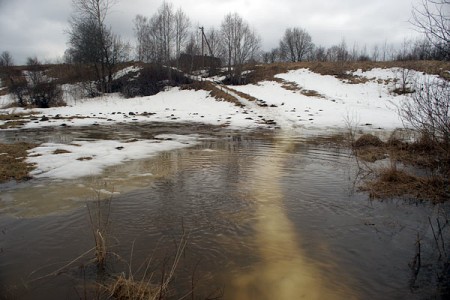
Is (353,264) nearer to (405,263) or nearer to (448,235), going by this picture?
(405,263)

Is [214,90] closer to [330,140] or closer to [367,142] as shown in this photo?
[330,140]

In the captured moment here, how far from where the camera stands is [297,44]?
69.4m

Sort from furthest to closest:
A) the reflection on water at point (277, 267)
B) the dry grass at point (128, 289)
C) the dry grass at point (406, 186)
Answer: the dry grass at point (406, 186), the reflection on water at point (277, 267), the dry grass at point (128, 289)

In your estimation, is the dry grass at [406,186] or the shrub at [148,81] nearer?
the dry grass at [406,186]

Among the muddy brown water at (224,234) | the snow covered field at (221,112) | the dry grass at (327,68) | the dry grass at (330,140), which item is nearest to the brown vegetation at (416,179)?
the muddy brown water at (224,234)

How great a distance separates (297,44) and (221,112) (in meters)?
48.7

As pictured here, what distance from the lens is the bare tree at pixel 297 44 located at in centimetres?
6938

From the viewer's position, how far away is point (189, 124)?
2173cm

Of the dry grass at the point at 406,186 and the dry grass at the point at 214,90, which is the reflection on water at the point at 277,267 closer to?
the dry grass at the point at 406,186

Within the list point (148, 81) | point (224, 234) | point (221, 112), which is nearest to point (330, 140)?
point (224, 234)

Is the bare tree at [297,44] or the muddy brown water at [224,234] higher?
the bare tree at [297,44]

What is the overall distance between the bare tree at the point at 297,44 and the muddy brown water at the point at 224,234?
64.0 metres

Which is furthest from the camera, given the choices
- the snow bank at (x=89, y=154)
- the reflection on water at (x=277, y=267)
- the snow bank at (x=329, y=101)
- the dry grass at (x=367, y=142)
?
the snow bank at (x=329, y=101)

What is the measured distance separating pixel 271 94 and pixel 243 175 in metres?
24.6
